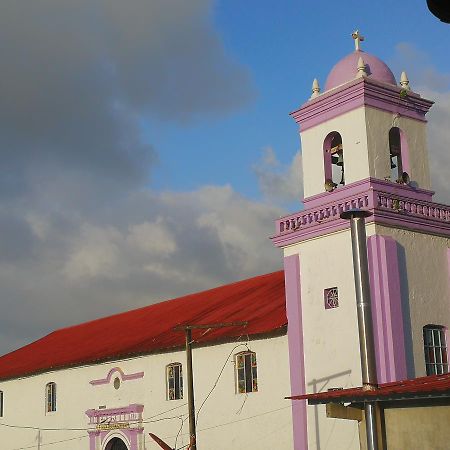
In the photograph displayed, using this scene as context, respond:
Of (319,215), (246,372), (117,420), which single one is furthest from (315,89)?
(117,420)

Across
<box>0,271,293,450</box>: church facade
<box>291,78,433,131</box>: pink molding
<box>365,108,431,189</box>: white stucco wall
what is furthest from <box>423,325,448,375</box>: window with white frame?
<box>291,78,433,131</box>: pink molding

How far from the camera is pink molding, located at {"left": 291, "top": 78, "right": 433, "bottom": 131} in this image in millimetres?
18523

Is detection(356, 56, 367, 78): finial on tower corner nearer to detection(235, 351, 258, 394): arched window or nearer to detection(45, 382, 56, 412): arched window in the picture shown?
detection(235, 351, 258, 394): arched window

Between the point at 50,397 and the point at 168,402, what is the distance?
7.72m

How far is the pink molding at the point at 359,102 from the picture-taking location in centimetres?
1852

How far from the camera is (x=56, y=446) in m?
28.3

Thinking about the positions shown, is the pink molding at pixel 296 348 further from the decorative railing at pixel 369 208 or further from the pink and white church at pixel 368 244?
the decorative railing at pixel 369 208

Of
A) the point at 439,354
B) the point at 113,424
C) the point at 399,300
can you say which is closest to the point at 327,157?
the point at 399,300

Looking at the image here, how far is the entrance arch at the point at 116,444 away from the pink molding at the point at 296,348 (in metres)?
9.23

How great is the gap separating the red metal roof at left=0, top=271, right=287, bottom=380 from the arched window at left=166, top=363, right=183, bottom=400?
2.34ft

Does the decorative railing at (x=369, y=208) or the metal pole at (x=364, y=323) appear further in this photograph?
the decorative railing at (x=369, y=208)

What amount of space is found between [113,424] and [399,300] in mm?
12414

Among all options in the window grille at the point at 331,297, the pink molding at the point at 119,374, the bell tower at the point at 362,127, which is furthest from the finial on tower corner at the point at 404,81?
the pink molding at the point at 119,374

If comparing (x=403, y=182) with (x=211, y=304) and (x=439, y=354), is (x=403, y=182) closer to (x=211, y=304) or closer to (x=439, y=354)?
(x=439, y=354)
